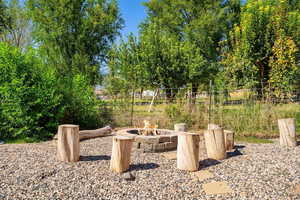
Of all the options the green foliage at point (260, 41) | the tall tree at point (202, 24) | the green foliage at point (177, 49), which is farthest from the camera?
the tall tree at point (202, 24)

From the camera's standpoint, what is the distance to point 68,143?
14.2 ft

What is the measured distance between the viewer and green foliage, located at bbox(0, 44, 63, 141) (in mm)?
6746

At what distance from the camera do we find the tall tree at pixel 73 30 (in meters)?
17.1

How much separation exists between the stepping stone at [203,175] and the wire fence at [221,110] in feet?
14.3

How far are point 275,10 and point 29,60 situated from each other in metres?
13.7

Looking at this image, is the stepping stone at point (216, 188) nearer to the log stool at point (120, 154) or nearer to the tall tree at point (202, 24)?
the log stool at point (120, 154)

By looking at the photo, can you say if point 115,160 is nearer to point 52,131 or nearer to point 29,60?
point 52,131

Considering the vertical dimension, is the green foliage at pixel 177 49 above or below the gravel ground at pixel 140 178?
above

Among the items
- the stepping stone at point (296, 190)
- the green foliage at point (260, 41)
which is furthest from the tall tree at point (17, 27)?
the stepping stone at point (296, 190)

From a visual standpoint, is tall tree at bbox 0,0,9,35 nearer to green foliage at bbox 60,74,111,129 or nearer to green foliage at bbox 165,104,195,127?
green foliage at bbox 60,74,111,129

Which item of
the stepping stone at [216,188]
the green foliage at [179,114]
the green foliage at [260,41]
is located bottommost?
the stepping stone at [216,188]

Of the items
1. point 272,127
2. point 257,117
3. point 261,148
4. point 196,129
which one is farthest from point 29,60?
point 272,127

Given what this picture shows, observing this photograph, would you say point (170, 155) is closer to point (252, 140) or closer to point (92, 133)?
point (92, 133)

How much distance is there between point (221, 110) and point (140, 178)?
5.45 meters
